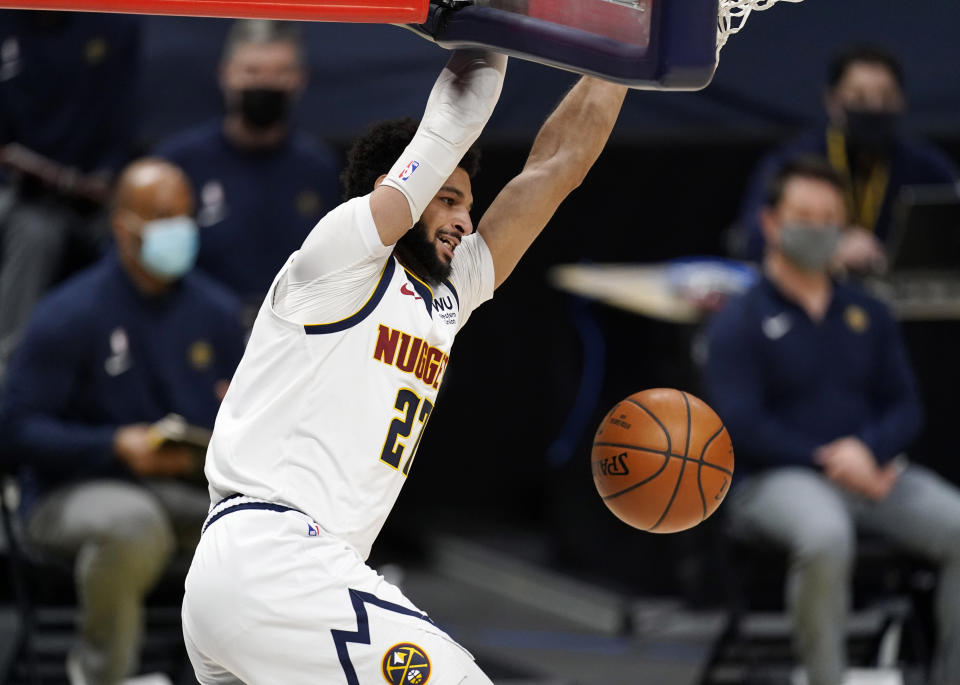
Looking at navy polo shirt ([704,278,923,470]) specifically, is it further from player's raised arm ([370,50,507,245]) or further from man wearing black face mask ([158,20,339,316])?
player's raised arm ([370,50,507,245])

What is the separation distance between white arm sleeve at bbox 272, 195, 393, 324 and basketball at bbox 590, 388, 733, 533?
3.11ft

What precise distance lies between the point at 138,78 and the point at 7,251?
1115 mm

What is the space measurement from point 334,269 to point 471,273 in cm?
61

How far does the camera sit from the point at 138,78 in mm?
7793

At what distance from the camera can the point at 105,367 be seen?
20.5 feet

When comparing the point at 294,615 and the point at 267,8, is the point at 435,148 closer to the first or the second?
the point at 267,8

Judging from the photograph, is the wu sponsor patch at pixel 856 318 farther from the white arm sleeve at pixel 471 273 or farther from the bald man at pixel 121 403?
the white arm sleeve at pixel 471 273

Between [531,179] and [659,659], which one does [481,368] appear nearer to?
[659,659]

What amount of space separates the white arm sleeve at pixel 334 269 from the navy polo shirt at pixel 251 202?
11.7ft

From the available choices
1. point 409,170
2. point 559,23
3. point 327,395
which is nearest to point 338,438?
point 327,395

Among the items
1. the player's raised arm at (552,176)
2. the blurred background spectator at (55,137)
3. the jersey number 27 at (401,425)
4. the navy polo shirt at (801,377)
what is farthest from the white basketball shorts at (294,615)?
the blurred background spectator at (55,137)

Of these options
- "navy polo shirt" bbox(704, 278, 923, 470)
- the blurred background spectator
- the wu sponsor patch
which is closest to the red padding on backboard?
"navy polo shirt" bbox(704, 278, 923, 470)

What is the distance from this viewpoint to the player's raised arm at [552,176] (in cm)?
423

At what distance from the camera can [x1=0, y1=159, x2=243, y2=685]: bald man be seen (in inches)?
231
